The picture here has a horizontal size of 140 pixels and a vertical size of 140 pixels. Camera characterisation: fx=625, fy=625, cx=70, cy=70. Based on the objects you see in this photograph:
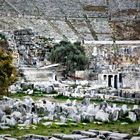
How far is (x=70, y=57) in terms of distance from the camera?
54656mm

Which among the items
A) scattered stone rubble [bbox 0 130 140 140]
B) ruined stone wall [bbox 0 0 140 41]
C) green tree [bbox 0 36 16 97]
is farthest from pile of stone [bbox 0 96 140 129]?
ruined stone wall [bbox 0 0 140 41]

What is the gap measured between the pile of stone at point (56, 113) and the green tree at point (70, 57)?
23.7 metres

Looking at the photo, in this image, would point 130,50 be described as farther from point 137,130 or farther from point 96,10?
point 137,130

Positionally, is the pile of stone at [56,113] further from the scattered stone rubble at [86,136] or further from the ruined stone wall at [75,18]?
the ruined stone wall at [75,18]

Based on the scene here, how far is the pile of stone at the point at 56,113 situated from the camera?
1025 inches

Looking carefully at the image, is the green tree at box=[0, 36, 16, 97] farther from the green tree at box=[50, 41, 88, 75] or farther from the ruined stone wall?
the ruined stone wall

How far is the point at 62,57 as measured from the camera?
55781mm

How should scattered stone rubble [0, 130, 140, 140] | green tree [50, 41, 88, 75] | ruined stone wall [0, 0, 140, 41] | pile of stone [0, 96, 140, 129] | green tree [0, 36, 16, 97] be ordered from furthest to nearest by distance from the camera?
ruined stone wall [0, 0, 140, 41], green tree [50, 41, 88, 75], green tree [0, 36, 16, 97], pile of stone [0, 96, 140, 129], scattered stone rubble [0, 130, 140, 140]

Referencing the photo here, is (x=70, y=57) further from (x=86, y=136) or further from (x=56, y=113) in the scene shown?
(x=86, y=136)

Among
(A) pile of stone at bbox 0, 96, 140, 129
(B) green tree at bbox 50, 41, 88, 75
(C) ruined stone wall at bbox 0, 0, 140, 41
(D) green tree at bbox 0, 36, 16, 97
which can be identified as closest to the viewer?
(A) pile of stone at bbox 0, 96, 140, 129

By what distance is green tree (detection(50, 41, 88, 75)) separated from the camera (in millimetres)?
53812

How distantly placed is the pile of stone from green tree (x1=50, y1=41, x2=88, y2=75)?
23676 millimetres

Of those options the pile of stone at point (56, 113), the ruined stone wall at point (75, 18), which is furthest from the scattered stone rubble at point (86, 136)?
the ruined stone wall at point (75, 18)

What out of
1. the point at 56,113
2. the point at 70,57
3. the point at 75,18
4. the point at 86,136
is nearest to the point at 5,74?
the point at 56,113
